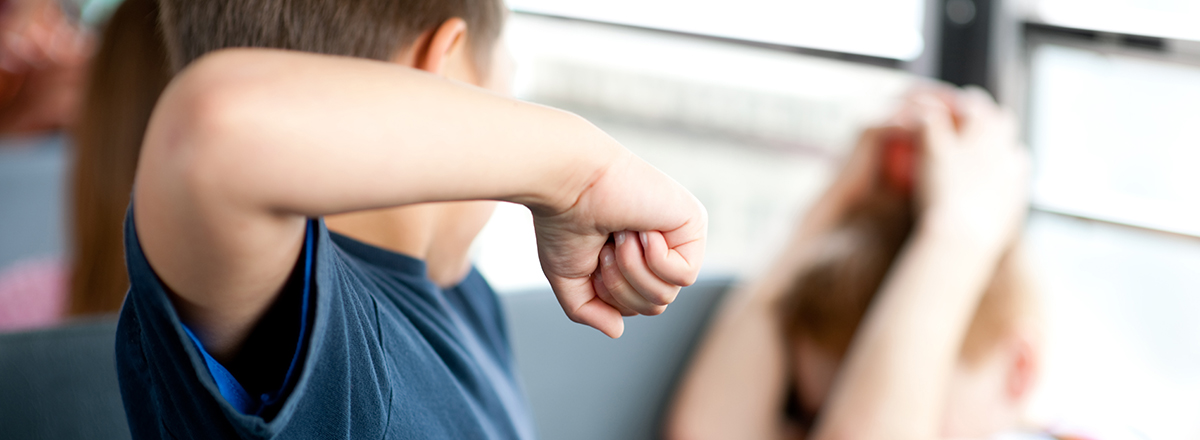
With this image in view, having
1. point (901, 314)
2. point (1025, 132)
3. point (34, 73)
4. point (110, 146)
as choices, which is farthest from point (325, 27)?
point (34, 73)

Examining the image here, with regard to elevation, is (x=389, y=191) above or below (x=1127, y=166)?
above

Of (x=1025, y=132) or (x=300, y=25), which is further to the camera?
(x=1025, y=132)

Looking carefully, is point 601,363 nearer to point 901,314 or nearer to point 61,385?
point 901,314

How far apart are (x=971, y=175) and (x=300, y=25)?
34.9 inches

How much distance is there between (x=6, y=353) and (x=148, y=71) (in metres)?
0.49

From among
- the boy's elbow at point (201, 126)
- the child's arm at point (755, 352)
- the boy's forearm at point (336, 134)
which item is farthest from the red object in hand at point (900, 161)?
the boy's elbow at point (201, 126)

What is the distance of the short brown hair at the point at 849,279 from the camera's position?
110 centimetres

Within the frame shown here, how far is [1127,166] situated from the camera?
1240 millimetres

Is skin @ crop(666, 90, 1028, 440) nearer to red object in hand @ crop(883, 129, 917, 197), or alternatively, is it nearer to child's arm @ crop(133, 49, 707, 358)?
red object in hand @ crop(883, 129, 917, 197)

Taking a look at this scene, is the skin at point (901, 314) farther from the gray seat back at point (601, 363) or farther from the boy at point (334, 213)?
the boy at point (334, 213)

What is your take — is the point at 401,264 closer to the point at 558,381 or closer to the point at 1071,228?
the point at 558,381

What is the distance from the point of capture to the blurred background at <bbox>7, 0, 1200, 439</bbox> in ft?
3.88

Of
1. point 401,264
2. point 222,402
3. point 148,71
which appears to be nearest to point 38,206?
point 148,71

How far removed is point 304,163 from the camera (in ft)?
0.93
